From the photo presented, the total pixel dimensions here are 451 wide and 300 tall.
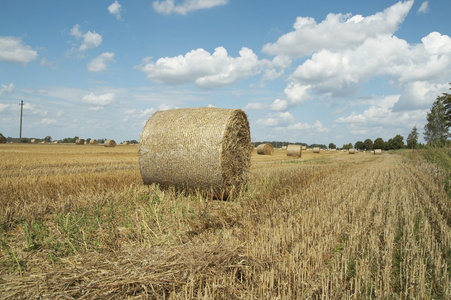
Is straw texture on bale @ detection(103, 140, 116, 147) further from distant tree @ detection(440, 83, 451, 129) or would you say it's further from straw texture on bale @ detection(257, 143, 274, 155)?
distant tree @ detection(440, 83, 451, 129)

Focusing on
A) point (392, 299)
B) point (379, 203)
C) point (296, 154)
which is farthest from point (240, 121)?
point (296, 154)

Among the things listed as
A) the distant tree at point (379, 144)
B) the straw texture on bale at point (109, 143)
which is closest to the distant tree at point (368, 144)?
the distant tree at point (379, 144)

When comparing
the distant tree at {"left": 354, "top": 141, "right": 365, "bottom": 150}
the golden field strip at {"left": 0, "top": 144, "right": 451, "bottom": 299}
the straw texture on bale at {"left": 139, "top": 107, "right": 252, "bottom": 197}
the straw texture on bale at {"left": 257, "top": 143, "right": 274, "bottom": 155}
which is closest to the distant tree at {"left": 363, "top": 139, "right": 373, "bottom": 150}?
the distant tree at {"left": 354, "top": 141, "right": 365, "bottom": 150}

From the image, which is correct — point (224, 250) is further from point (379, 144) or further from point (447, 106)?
point (379, 144)

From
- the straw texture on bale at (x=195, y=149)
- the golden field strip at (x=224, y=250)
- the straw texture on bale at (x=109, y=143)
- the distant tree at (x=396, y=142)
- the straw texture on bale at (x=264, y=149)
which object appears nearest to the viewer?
the golden field strip at (x=224, y=250)

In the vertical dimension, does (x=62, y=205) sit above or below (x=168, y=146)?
below

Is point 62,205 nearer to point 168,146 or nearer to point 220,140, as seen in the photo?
point 168,146

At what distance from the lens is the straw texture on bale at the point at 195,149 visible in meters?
7.62

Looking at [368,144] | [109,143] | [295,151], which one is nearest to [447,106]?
[295,151]

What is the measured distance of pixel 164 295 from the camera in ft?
8.93

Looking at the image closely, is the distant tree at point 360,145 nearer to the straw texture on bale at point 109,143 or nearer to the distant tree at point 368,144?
the distant tree at point 368,144

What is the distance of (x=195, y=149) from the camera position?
769 cm

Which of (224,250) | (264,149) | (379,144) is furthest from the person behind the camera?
(379,144)

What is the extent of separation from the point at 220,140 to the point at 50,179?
4.76 meters
